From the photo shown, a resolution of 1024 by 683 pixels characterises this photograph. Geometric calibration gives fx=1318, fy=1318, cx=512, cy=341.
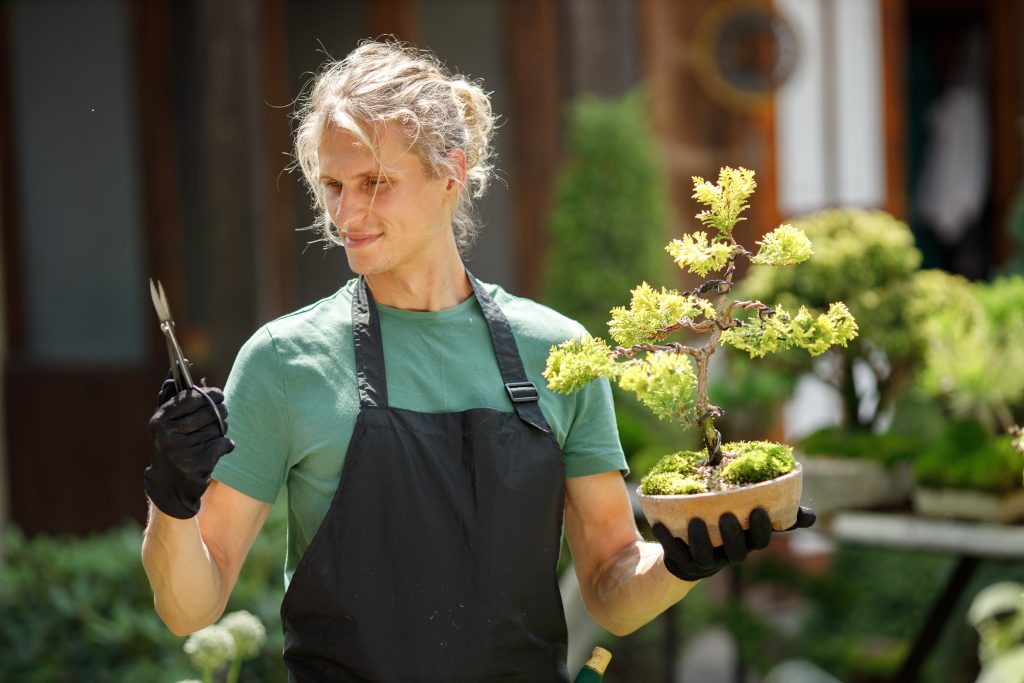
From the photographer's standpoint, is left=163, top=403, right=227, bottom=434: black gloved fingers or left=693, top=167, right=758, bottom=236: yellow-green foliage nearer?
left=163, top=403, right=227, bottom=434: black gloved fingers

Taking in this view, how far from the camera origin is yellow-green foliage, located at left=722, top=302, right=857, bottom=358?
5.83 feet

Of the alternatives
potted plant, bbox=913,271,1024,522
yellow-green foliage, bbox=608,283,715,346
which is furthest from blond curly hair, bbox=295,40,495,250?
potted plant, bbox=913,271,1024,522

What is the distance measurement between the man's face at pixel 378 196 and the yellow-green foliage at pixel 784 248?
0.47 m

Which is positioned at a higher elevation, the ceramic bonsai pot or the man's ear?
the man's ear

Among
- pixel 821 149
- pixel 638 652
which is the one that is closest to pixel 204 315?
pixel 638 652

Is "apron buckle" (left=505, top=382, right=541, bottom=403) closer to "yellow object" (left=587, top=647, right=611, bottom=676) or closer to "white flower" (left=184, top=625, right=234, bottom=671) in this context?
"yellow object" (left=587, top=647, right=611, bottom=676)

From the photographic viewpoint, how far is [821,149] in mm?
6641

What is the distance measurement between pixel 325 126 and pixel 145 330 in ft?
13.8

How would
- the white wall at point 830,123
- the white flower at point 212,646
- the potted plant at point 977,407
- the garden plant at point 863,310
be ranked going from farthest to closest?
the white wall at point 830,123
the garden plant at point 863,310
the potted plant at point 977,407
the white flower at point 212,646

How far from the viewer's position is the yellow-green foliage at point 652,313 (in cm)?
181

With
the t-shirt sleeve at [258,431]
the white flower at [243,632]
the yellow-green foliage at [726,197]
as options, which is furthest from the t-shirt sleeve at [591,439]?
the white flower at [243,632]

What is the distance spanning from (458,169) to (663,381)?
0.47m

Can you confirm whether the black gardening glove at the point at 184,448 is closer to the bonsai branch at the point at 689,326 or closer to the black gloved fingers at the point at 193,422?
the black gloved fingers at the point at 193,422

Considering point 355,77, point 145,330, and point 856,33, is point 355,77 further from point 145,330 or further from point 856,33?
point 856,33
